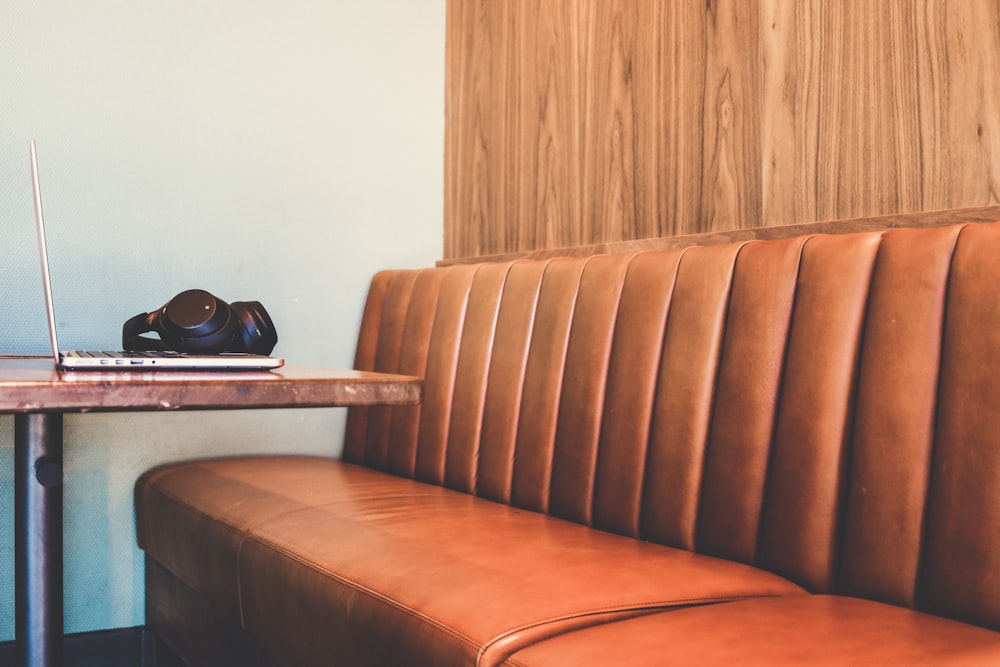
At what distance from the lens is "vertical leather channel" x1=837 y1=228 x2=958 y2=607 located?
3.96ft

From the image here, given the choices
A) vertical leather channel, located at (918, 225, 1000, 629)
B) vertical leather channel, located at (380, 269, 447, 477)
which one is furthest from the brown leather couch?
vertical leather channel, located at (380, 269, 447, 477)

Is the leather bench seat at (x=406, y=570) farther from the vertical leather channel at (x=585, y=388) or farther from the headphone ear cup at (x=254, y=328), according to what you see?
the headphone ear cup at (x=254, y=328)

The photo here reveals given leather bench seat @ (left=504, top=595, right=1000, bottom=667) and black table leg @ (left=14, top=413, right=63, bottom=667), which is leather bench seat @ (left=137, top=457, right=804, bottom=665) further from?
black table leg @ (left=14, top=413, right=63, bottom=667)

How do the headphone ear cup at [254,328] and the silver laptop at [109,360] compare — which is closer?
the silver laptop at [109,360]

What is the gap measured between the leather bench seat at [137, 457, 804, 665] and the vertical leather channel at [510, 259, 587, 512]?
79 millimetres

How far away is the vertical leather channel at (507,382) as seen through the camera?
194 centimetres

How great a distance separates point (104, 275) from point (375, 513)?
114 cm

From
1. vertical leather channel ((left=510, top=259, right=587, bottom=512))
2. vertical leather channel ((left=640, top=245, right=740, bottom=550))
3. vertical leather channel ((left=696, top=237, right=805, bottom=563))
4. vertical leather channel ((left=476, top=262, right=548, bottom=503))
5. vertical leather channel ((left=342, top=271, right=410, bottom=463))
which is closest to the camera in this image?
vertical leather channel ((left=696, top=237, right=805, bottom=563))

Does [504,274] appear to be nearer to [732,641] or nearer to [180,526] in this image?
[180,526]

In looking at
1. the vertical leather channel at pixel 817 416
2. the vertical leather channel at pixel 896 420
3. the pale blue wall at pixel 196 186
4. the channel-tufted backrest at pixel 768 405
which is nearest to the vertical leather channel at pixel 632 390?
the channel-tufted backrest at pixel 768 405

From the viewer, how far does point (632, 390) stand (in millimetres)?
1652

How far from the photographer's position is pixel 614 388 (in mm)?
1696

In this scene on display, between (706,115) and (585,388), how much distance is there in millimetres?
681

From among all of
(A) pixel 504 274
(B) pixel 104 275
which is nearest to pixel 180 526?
(B) pixel 104 275
